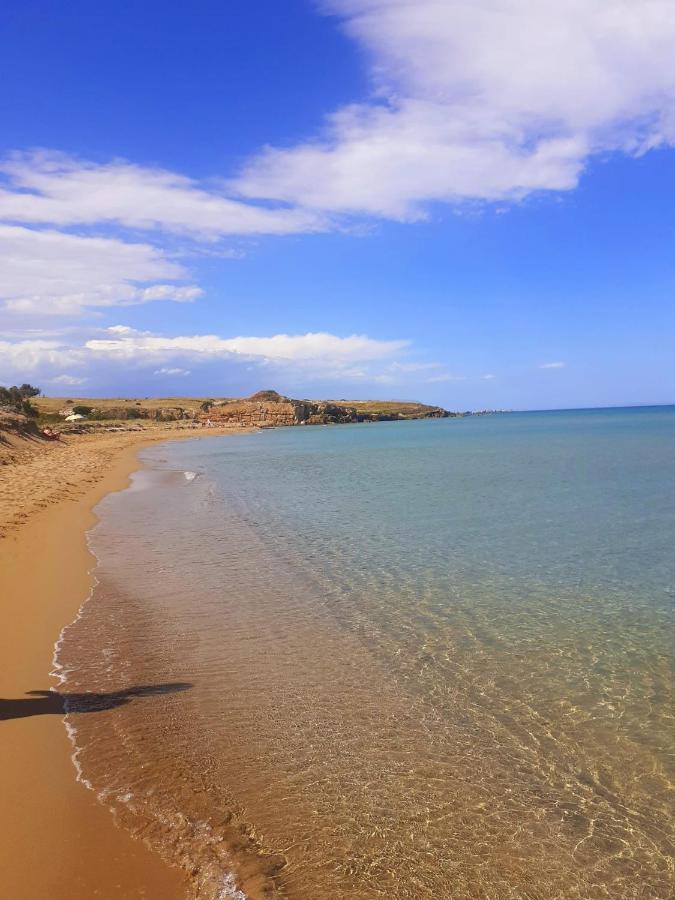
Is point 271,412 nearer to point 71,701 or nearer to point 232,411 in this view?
point 232,411

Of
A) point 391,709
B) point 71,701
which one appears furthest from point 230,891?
point 71,701

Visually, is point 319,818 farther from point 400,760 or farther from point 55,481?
point 55,481

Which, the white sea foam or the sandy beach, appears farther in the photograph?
the sandy beach

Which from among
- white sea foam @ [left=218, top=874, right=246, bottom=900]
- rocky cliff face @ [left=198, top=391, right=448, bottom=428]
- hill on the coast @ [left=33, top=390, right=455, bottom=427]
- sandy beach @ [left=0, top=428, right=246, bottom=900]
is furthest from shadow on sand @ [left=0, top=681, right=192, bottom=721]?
rocky cliff face @ [left=198, top=391, right=448, bottom=428]

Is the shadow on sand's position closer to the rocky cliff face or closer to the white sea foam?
the white sea foam

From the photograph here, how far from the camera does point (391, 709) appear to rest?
7.22m

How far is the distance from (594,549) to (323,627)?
795 cm

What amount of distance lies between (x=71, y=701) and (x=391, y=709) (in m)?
3.69

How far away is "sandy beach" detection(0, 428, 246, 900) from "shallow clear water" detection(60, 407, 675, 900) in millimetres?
244

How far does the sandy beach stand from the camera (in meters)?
4.39

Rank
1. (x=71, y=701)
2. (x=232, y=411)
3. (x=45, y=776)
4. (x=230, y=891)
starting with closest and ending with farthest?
(x=230, y=891), (x=45, y=776), (x=71, y=701), (x=232, y=411)

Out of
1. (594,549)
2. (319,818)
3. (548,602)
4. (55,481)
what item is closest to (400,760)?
(319,818)

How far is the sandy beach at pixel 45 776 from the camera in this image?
4.39 m

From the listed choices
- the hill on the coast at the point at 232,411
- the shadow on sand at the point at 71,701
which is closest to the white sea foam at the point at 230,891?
the shadow on sand at the point at 71,701
